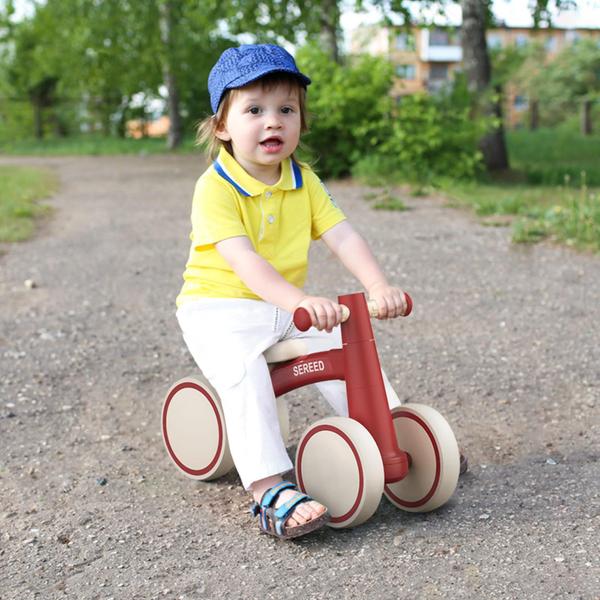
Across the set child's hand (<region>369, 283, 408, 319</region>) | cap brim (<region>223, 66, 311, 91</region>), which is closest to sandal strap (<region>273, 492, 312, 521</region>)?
child's hand (<region>369, 283, 408, 319</region>)

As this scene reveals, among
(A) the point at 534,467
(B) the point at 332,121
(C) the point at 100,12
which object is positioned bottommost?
(A) the point at 534,467

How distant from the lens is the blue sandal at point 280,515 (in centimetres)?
230

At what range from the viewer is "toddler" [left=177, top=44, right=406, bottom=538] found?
244 centimetres

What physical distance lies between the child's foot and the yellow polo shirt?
568 millimetres

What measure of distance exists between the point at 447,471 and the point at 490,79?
914cm

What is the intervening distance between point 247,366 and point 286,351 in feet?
0.44

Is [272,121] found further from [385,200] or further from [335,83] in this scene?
[335,83]

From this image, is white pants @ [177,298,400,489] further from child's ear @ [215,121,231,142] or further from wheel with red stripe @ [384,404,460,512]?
child's ear @ [215,121,231,142]

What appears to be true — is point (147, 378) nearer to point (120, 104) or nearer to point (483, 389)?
point (483, 389)

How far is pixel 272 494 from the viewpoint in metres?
2.42

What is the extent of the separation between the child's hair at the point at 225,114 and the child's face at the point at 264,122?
11 mm

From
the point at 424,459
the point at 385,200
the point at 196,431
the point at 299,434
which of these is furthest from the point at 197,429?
the point at 385,200

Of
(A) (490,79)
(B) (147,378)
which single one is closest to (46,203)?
(A) (490,79)

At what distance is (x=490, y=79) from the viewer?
35.4 feet
